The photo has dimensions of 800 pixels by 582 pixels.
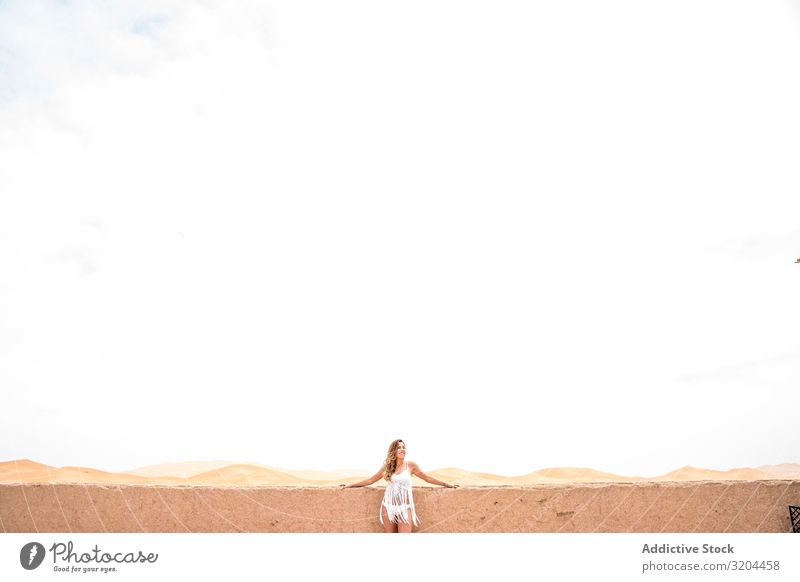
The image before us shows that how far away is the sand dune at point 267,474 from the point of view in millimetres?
6980

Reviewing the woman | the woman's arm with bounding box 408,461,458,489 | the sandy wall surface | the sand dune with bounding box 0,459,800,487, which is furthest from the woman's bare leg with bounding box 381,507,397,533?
the sand dune with bounding box 0,459,800,487

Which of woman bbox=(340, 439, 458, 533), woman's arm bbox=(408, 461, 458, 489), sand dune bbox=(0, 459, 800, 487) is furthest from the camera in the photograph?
sand dune bbox=(0, 459, 800, 487)

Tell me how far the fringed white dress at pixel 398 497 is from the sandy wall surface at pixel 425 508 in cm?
13

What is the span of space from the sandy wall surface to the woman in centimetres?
12

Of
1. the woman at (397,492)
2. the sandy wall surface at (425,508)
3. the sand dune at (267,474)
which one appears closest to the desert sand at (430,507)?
the sandy wall surface at (425,508)

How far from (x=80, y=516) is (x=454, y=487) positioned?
298cm

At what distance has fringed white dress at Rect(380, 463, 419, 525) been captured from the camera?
4852mm

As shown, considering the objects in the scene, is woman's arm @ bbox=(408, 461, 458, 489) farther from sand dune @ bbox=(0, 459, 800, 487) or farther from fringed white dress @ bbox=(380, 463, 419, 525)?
sand dune @ bbox=(0, 459, 800, 487)

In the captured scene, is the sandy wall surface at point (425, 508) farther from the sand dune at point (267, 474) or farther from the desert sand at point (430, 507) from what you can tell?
the sand dune at point (267, 474)

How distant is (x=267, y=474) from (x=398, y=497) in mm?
3100
